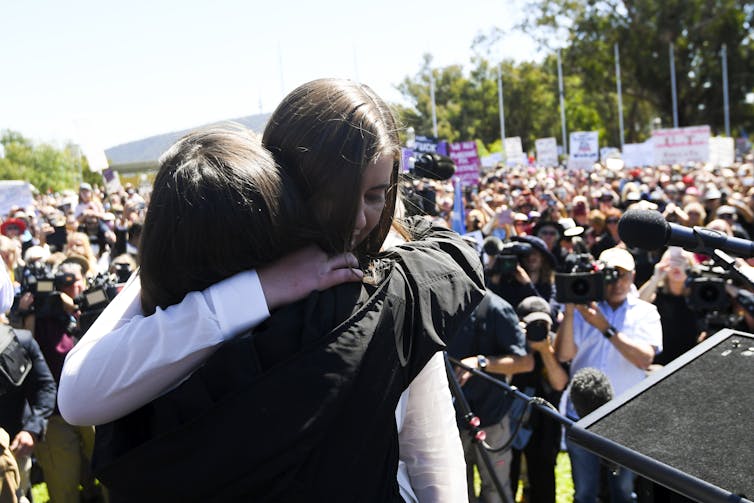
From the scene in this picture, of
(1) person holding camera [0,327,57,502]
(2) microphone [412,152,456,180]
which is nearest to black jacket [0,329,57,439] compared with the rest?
(1) person holding camera [0,327,57,502]

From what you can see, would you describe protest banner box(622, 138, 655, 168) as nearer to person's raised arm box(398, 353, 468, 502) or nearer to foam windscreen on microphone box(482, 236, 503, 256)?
foam windscreen on microphone box(482, 236, 503, 256)

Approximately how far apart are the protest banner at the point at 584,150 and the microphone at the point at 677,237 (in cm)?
2090

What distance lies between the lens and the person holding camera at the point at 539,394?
13.9 feet

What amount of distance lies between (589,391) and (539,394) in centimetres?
146

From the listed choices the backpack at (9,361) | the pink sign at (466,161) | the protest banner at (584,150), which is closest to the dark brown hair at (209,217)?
the backpack at (9,361)

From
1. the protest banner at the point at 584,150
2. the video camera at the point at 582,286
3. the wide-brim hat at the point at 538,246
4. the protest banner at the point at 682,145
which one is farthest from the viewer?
the protest banner at the point at 682,145

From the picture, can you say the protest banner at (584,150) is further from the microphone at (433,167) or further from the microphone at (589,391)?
the microphone at (433,167)

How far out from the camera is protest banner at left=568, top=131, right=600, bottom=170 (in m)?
21.7

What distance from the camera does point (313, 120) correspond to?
3.64 feet

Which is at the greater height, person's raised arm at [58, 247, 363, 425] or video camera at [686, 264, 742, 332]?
person's raised arm at [58, 247, 363, 425]

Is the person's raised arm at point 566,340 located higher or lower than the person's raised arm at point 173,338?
lower

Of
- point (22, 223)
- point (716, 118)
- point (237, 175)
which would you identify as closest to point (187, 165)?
point (237, 175)

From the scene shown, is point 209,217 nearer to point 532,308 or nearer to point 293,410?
point 293,410

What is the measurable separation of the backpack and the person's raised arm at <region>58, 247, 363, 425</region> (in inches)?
94.4
